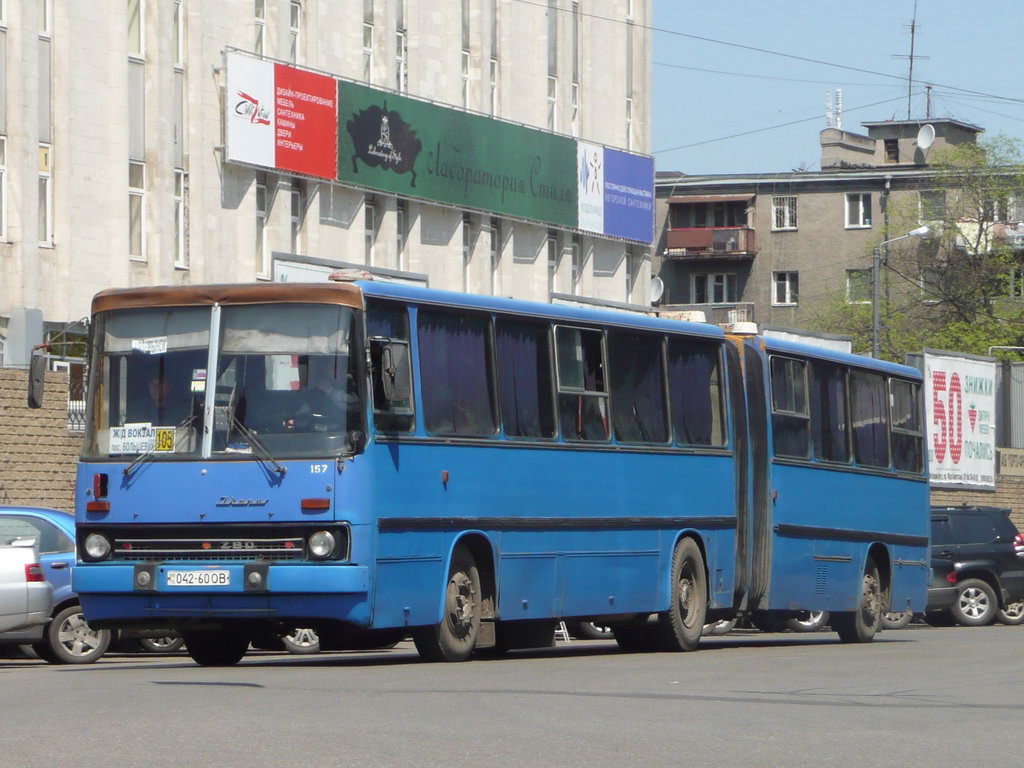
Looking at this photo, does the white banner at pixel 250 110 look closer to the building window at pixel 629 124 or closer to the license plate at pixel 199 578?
the building window at pixel 629 124

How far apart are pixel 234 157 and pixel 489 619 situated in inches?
987

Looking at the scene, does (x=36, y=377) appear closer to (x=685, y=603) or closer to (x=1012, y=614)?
(x=685, y=603)

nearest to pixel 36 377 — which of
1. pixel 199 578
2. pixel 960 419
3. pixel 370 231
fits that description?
pixel 199 578

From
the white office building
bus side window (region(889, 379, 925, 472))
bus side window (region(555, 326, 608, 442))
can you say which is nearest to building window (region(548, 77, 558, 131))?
the white office building

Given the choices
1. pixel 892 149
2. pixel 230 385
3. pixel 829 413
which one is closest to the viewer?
pixel 230 385

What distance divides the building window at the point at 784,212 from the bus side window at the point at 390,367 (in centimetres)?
8228

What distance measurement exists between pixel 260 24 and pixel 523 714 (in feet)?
107

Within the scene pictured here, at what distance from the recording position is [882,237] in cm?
9275

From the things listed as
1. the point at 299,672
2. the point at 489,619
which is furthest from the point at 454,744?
the point at 489,619

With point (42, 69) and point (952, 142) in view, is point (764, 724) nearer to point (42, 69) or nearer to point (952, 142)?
point (42, 69)

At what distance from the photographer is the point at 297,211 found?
144 ft

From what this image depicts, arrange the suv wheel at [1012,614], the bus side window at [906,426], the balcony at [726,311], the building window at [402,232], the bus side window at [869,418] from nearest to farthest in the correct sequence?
the bus side window at [869,418], the bus side window at [906,426], the suv wheel at [1012,614], the building window at [402,232], the balcony at [726,311]

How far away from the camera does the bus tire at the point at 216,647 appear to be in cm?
1680

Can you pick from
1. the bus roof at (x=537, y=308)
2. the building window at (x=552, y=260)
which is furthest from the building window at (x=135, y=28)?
the bus roof at (x=537, y=308)
